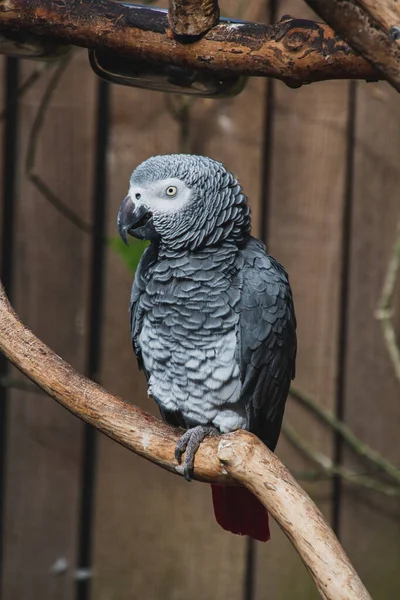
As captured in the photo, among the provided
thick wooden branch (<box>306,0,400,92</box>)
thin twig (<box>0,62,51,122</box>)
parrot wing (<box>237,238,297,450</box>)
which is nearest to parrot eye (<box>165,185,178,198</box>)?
parrot wing (<box>237,238,297,450</box>)

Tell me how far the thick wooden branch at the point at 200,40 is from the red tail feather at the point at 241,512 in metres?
0.53

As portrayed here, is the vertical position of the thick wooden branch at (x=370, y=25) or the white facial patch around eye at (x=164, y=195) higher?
the thick wooden branch at (x=370, y=25)

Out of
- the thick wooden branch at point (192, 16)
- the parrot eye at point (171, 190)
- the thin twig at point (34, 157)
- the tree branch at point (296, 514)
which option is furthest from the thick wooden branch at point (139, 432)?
the thin twig at point (34, 157)

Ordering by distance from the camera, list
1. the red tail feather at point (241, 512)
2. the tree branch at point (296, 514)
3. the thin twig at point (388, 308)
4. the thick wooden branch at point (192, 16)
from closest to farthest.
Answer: the tree branch at point (296, 514) → the thick wooden branch at point (192, 16) → the red tail feather at point (241, 512) → the thin twig at point (388, 308)

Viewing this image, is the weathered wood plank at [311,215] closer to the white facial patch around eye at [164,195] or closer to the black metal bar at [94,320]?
the black metal bar at [94,320]

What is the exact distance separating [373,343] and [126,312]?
436 millimetres

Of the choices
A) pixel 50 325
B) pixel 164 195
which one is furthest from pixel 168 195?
pixel 50 325

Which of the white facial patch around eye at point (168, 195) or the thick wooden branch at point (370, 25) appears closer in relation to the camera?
the thick wooden branch at point (370, 25)

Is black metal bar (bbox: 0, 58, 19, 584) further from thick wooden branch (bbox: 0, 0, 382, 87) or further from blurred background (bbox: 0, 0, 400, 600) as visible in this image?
thick wooden branch (bbox: 0, 0, 382, 87)

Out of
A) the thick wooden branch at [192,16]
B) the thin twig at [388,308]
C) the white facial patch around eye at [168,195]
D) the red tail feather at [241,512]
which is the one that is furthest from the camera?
the thin twig at [388,308]

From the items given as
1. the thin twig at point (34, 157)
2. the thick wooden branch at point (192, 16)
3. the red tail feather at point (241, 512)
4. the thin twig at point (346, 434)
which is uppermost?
the thick wooden branch at point (192, 16)

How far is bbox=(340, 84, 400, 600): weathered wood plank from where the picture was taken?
4.13 feet

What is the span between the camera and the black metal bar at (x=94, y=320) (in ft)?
4.12

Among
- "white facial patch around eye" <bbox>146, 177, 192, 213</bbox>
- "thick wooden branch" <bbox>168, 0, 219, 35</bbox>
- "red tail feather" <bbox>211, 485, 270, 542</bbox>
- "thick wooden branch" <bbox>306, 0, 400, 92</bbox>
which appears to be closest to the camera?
"thick wooden branch" <bbox>306, 0, 400, 92</bbox>
